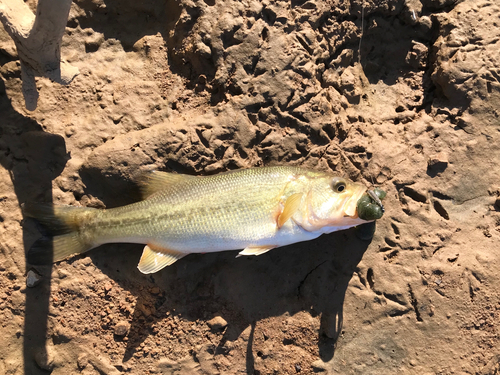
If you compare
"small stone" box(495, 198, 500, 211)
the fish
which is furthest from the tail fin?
"small stone" box(495, 198, 500, 211)

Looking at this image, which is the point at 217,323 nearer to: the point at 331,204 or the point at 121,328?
the point at 121,328

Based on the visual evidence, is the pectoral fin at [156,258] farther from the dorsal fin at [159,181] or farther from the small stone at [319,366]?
the small stone at [319,366]

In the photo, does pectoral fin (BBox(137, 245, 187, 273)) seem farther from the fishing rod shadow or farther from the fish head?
the fish head

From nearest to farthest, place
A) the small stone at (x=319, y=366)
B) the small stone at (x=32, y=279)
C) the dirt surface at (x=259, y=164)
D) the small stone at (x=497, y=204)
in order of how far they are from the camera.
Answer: the small stone at (x=32, y=279), the dirt surface at (x=259, y=164), the small stone at (x=319, y=366), the small stone at (x=497, y=204)

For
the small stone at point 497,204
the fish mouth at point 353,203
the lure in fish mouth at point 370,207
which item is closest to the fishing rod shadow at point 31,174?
the fish mouth at point 353,203

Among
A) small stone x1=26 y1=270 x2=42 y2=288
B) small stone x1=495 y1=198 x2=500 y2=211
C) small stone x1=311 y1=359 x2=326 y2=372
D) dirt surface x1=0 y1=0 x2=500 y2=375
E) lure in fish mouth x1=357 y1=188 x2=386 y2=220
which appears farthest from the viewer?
small stone x1=495 y1=198 x2=500 y2=211

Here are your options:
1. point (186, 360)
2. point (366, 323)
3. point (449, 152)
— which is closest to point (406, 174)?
point (449, 152)
